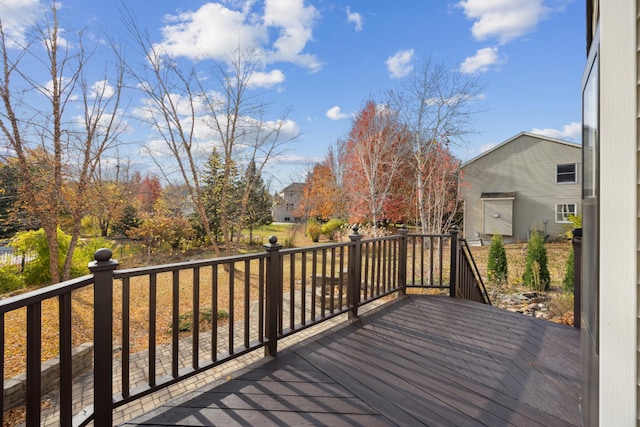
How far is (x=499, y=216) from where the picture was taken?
45.4 feet

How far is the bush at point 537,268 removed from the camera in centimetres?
698

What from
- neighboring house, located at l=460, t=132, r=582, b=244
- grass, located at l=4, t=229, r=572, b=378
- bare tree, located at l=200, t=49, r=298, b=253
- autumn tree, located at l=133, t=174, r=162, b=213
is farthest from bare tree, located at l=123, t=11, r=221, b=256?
neighboring house, located at l=460, t=132, r=582, b=244

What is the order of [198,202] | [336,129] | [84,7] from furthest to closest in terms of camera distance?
[336,129]
[198,202]
[84,7]

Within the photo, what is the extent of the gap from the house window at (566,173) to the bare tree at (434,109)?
6.75 meters

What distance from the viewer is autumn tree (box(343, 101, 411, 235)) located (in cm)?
852

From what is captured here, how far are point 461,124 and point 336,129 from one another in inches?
220

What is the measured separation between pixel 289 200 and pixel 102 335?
20.0 metres

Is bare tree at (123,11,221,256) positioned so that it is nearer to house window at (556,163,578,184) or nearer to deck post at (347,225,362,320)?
deck post at (347,225,362,320)

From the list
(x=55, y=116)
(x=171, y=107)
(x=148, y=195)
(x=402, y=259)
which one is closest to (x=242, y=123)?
(x=171, y=107)

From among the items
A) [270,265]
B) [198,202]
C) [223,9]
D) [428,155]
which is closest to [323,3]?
[223,9]

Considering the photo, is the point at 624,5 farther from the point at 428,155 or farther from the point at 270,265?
the point at 428,155

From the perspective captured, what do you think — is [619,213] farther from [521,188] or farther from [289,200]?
[289,200]

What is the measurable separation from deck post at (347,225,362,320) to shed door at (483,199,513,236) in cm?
1261

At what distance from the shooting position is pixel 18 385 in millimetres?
2844
